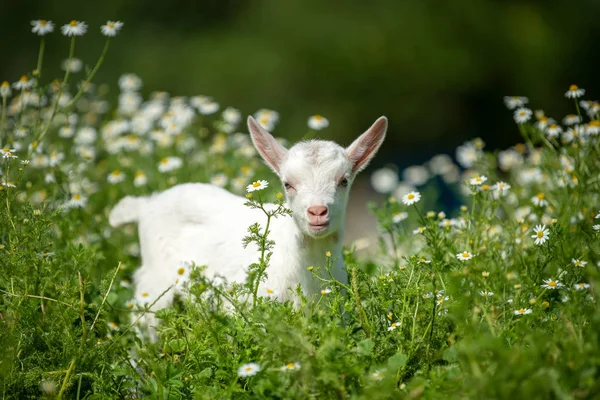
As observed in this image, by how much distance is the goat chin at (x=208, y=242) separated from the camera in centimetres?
366

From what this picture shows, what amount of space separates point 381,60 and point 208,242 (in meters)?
11.1

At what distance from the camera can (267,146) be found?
154 inches

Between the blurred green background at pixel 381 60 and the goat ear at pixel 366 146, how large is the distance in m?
9.59

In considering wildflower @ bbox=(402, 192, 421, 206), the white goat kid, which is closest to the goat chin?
the white goat kid

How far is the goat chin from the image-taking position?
3.66 m

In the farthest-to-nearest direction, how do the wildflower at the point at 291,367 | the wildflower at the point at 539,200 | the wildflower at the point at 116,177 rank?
the wildflower at the point at 116,177 → the wildflower at the point at 539,200 → the wildflower at the point at 291,367

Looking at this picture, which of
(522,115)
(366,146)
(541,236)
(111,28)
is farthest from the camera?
(522,115)

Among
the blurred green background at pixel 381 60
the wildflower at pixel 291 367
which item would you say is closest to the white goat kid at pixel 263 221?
the wildflower at pixel 291 367

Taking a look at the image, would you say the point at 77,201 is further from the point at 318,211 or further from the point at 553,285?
the point at 553,285

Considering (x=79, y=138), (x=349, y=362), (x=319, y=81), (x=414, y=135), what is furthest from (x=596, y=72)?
(x=349, y=362)

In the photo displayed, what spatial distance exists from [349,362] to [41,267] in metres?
1.46

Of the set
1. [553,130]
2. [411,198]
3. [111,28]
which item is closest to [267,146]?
[411,198]

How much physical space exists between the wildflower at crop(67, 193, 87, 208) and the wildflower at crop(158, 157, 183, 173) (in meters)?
0.63

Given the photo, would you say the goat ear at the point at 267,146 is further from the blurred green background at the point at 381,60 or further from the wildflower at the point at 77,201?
the blurred green background at the point at 381,60
